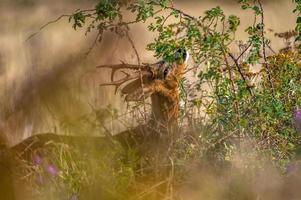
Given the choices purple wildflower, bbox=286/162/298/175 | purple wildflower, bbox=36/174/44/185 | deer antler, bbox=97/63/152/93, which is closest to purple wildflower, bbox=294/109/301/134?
purple wildflower, bbox=286/162/298/175

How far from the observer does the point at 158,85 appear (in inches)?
194

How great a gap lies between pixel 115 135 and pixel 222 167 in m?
1.05

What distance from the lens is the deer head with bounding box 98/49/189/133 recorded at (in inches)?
189

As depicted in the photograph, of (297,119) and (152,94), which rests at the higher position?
(152,94)

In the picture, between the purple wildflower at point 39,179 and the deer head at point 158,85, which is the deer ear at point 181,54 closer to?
the deer head at point 158,85

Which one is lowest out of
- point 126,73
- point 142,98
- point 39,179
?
point 39,179

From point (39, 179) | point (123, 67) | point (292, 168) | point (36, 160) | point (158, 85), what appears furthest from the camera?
point (123, 67)

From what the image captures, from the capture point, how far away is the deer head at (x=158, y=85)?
4809 millimetres

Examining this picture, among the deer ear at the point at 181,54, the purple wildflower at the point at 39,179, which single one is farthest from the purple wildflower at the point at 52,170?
the deer ear at the point at 181,54

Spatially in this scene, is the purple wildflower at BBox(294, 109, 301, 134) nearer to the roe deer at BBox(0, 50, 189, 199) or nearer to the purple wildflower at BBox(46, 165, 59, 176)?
the roe deer at BBox(0, 50, 189, 199)

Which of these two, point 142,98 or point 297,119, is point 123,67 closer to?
→ point 142,98

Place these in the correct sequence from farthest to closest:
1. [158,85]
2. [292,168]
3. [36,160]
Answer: [158,85]
[36,160]
[292,168]

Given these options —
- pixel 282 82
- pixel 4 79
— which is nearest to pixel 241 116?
pixel 282 82

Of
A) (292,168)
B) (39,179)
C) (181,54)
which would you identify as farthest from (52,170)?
(292,168)
